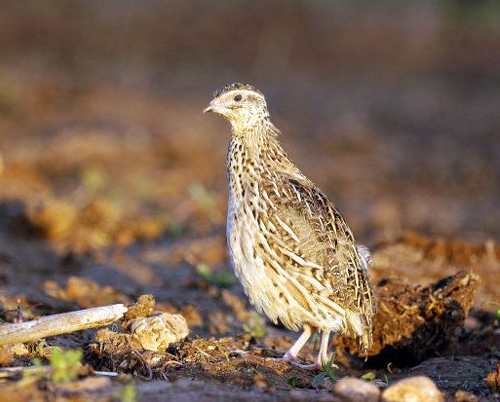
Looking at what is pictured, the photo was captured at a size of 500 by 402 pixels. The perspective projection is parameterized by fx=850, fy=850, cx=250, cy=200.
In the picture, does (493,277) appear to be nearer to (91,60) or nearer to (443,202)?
(443,202)

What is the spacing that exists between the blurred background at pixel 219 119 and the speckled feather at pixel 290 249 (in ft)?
11.7

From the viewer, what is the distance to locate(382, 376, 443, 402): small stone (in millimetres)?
4660

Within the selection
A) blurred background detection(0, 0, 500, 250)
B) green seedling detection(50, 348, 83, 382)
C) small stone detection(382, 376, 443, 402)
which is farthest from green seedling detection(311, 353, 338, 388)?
blurred background detection(0, 0, 500, 250)

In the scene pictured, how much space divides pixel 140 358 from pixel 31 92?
13524 mm

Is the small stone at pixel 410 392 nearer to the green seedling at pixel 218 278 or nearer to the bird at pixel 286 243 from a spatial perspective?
the bird at pixel 286 243

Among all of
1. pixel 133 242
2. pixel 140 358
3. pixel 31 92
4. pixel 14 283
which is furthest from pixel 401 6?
pixel 140 358

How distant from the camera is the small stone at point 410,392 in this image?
4.66 m

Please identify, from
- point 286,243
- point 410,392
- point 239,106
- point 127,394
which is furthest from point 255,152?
point 127,394

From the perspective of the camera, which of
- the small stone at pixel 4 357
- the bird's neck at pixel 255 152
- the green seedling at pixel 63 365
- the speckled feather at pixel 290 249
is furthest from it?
the bird's neck at pixel 255 152

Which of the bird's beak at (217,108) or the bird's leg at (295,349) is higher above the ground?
the bird's beak at (217,108)

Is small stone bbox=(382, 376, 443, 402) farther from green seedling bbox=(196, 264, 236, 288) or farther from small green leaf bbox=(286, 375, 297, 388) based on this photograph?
green seedling bbox=(196, 264, 236, 288)

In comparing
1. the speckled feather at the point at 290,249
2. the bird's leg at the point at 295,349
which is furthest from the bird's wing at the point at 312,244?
the bird's leg at the point at 295,349

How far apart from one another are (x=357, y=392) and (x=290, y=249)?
1575mm

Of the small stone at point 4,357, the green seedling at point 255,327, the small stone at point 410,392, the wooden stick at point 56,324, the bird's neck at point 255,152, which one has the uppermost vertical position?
the bird's neck at point 255,152
